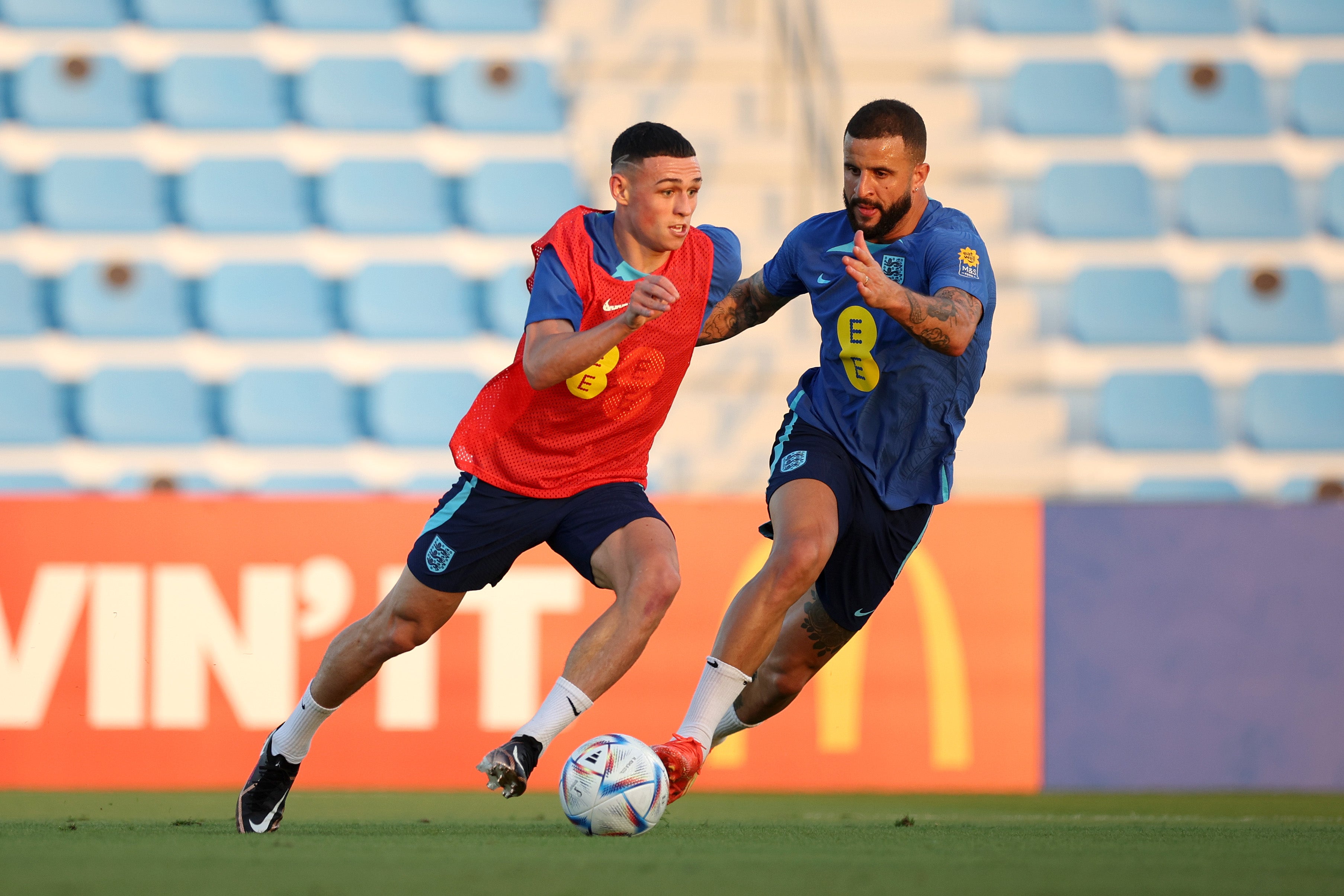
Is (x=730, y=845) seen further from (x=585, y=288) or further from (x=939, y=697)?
(x=939, y=697)

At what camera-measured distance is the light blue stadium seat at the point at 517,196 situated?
10336 millimetres

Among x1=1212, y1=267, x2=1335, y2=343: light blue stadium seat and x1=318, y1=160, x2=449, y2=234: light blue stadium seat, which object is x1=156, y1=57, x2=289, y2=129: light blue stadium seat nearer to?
x1=318, y1=160, x2=449, y2=234: light blue stadium seat

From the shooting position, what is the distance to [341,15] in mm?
11055

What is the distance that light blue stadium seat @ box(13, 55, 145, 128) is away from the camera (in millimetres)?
10633

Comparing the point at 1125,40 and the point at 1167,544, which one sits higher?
the point at 1125,40

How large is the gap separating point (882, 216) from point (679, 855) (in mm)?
2155

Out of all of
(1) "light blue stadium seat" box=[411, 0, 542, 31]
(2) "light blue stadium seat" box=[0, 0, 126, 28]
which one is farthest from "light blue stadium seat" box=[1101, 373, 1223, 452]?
(2) "light blue stadium seat" box=[0, 0, 126, 28]

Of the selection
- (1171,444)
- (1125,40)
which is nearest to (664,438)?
(1171,444)

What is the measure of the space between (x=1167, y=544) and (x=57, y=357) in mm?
7089

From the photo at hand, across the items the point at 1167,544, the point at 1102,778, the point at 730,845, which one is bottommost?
the point at 1102,778

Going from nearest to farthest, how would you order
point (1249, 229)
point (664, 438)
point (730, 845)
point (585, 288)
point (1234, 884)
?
point (1234, 884)
point (730, 845)
point (585, 288)
point (664, 438)
point (1249, 229)

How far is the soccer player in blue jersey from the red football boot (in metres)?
0.02

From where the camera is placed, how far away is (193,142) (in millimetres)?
10570

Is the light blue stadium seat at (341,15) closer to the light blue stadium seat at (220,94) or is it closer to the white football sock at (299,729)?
the light blue stadium seat at (220,94)
